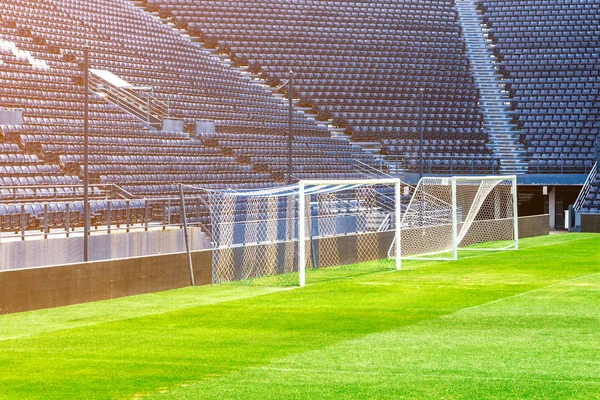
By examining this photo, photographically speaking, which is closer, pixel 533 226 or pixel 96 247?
pixel 96 247

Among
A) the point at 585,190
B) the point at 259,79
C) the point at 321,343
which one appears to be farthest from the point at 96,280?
the point at 259,79

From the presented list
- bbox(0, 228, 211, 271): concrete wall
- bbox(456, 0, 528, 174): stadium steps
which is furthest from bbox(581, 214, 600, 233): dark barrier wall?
bbox(0, 228, 211, 271): concrete wall

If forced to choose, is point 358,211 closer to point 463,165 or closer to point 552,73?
point 463,165

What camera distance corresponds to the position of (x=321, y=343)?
409 inches

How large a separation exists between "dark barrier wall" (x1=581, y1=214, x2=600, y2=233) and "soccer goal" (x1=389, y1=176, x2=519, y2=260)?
4364mm

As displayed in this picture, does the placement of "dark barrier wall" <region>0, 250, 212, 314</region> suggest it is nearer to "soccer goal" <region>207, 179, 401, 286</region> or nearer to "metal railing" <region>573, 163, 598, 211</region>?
"soccer goal" <region>207, 179, 401, 286</region>

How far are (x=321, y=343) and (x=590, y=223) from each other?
2410 cm

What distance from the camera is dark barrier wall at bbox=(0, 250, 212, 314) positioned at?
12.8 metres

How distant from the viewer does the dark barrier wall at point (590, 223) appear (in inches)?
1278

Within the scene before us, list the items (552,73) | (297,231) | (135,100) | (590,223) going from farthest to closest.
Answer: (552,73)
(590,223)
(135,100)
(297,231)

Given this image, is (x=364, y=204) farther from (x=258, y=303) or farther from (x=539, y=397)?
(x=539, y=397)

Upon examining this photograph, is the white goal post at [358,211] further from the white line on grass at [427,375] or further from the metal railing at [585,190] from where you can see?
the metal railing at [585,190]

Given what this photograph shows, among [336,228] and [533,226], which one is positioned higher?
[336,228]

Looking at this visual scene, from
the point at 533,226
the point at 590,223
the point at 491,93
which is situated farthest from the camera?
the point at 491,93
